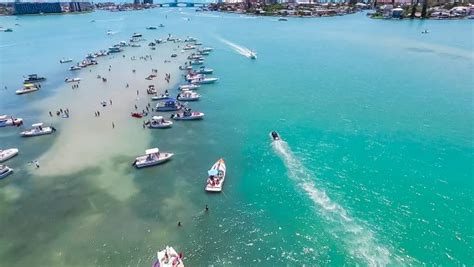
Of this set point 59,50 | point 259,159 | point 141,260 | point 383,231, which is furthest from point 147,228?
point 59,50

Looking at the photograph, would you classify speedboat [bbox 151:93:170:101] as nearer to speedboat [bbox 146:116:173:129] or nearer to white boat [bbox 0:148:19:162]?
speedboat [bbox 146:116:173:129]

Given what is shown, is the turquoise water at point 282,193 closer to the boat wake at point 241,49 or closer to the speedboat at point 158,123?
the speedboat at point 158,123

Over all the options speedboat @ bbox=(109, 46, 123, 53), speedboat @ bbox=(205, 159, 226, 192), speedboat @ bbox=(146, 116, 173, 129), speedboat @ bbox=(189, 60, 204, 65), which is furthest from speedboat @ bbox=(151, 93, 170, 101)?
speedboat @ bbox=(109, 46, 123, 53)

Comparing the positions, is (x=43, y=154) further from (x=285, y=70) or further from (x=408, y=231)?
(x=285, y=70)

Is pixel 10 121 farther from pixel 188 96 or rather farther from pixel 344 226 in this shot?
pixel 344 226

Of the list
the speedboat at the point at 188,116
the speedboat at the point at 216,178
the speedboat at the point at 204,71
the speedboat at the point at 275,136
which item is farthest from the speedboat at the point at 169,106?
the speedboat at the point at 204,71

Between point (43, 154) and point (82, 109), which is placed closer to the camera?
point (43, 154)
